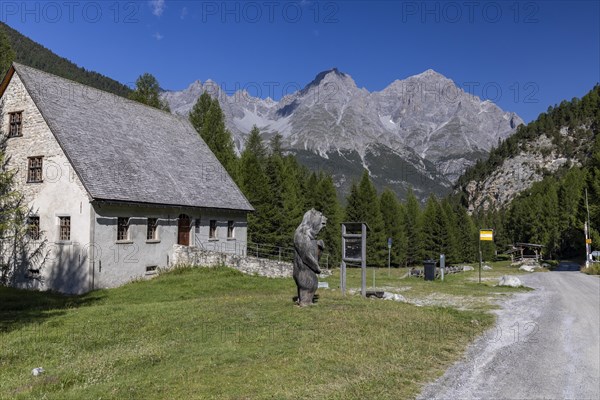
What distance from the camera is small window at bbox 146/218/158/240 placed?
26116mm

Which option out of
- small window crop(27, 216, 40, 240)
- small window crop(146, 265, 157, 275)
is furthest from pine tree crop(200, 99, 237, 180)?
small window crop(27, 216, 40, 240)

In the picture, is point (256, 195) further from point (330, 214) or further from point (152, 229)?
point (152, 229)

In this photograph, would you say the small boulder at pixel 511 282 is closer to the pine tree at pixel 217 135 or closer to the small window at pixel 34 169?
the small window at pixel 34 169

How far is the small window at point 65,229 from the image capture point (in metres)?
23.5

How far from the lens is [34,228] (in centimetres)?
2455

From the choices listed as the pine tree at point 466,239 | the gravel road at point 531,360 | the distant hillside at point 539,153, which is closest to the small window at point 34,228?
the gravel road at point 531,360

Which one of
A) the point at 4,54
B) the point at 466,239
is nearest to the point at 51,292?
the point at 4,54

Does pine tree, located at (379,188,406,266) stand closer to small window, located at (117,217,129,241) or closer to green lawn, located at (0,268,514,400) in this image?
small window, located at (117,217,129,241)

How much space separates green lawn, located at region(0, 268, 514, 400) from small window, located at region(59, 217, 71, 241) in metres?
6.67

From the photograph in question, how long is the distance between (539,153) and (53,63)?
157m

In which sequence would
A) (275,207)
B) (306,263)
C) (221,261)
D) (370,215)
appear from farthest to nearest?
(370,215) → (275,207) → (221,261) → (306,263)

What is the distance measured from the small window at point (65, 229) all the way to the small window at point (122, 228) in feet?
8.33

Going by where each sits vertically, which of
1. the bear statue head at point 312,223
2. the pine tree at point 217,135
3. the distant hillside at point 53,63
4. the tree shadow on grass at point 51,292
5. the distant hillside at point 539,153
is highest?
the distant hillside at point 53,63

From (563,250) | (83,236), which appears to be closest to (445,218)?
(563,250)
